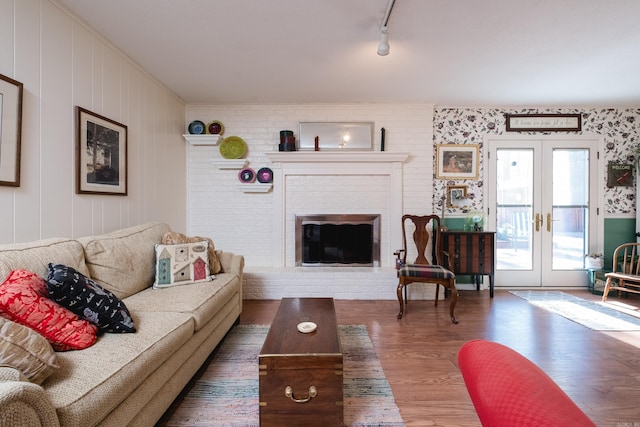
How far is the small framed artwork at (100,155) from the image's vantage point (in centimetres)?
224

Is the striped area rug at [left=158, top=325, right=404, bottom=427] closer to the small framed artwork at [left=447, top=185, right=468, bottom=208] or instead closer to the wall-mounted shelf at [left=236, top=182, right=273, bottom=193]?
the wall-mounted shelf at [left=236, top=182, right=273, bottom=193]

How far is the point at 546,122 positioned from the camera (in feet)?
13.3

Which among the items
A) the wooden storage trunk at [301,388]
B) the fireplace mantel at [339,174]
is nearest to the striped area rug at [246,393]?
the wooden storage trunk at [301,388]

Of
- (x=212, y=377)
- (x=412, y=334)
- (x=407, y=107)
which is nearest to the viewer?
(x=212, y=377)

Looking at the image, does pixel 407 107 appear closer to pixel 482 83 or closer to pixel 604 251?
pixel 482 83

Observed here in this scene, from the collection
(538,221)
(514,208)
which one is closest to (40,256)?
(514,208)

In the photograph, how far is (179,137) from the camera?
153 inches

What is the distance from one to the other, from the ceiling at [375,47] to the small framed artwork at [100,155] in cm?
73

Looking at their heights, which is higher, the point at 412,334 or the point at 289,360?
the point at 289,360

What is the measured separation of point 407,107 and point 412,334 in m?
2.92

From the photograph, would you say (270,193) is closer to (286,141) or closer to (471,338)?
(286,141)

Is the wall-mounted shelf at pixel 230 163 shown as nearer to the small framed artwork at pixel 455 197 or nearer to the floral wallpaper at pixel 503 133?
the floral wallpaper at pixel 503 133

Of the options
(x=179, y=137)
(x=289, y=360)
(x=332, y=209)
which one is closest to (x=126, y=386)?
(x=289, y=360)

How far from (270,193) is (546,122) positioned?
156 inches
